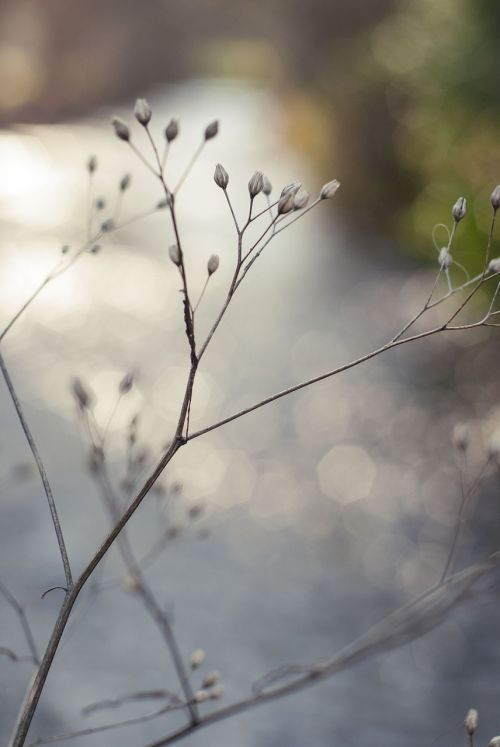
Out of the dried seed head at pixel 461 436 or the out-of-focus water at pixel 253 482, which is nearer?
the dried seed head at pixel 461 436

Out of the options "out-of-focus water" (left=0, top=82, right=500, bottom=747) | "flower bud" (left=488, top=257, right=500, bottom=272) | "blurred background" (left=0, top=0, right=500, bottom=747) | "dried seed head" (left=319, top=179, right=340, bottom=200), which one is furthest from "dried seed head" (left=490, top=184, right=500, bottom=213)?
"blurred background" (left=0, top=0, right=500, bottom=747)

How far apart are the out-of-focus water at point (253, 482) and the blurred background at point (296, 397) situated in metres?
0.01

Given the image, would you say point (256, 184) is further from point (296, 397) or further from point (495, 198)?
point (296, 397)

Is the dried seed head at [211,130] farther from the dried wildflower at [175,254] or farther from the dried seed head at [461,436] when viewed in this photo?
the dried seed head at [461,436]

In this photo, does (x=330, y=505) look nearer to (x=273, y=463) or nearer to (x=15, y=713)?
(x=273, y=463)

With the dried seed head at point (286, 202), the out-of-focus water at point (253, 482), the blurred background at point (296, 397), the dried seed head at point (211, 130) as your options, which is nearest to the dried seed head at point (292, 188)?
the dried seed head at point (286, 202)

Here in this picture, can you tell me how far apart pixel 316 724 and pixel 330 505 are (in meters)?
1.53

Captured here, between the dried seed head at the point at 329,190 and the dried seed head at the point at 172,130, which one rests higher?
the dried seed head at the point at 172,130

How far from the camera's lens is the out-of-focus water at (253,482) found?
282 centimetres

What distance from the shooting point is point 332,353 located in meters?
5.84

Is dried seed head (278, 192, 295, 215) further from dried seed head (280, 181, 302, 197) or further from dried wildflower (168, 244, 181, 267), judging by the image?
dried wildflower (168, 244, 181, 267)

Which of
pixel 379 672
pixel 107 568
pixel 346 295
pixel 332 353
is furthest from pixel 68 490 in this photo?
pixel 346 295

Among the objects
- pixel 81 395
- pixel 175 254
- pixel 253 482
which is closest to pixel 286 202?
pixel 175 254

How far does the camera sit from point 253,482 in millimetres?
4309
